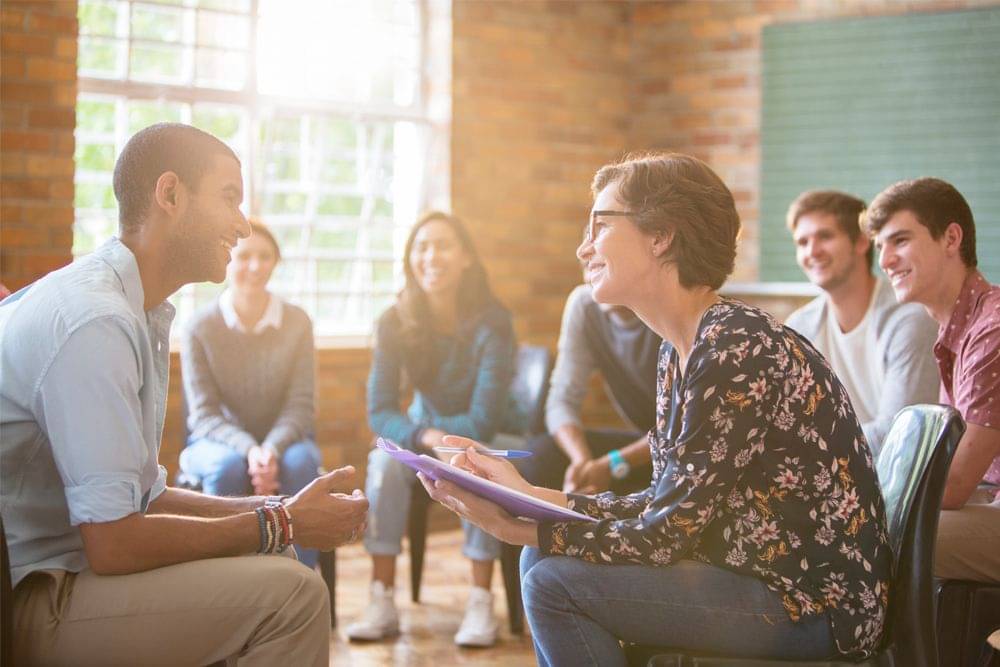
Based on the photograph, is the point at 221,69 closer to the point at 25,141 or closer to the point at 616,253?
the point at 25,141

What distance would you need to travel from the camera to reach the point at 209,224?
197 centimetres

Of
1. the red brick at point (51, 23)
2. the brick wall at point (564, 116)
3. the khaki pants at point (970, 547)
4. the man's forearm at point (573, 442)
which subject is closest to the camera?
the khaki pants at point (970, 547)

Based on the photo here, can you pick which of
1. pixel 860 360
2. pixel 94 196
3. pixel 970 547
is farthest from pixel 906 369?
pixel 94 196

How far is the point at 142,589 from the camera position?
1723 mm

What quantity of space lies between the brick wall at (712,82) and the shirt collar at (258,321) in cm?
239

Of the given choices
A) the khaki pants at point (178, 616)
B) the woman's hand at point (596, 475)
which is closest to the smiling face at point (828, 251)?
the woman's hand at point (596, 475)

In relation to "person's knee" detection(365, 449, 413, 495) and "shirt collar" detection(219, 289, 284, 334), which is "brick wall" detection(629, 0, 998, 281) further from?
"shirt collar" detection(219, 289, 284, 334)

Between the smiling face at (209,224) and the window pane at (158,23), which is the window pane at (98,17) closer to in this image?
the window pane at (158,23)

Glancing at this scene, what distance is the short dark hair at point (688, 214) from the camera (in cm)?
192

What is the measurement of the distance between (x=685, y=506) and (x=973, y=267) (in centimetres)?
131

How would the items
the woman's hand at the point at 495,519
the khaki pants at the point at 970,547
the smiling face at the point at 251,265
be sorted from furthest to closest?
1. the smiling face at the point at 251,265
2. the khaki pants at the point at 970,547
3. the woman's hand at the point at 495,519

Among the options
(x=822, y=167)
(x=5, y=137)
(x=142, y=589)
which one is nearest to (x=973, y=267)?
(x=142, y=589)

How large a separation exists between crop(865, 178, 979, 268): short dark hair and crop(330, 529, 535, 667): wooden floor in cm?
163

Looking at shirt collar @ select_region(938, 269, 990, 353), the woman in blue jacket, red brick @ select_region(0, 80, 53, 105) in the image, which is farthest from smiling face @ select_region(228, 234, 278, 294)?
shirt collar @ select_region(938, 269, 990, 353)
